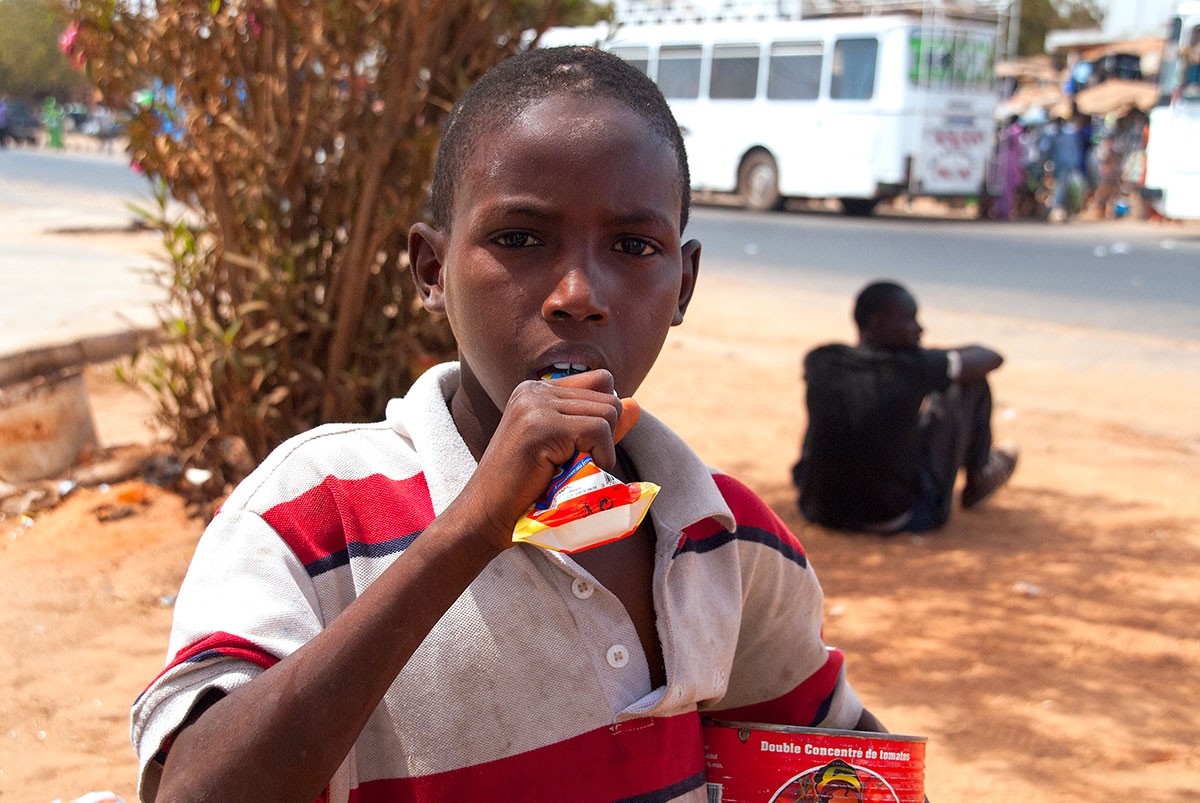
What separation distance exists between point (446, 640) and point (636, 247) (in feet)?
1.62

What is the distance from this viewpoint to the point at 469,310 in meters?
1.38

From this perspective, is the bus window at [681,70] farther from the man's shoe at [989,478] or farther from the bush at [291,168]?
the bush at [291,168]

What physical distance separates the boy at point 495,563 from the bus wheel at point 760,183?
17590 mm

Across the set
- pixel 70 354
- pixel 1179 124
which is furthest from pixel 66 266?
pixel 1179 124

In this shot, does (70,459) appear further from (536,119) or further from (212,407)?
(536,119)

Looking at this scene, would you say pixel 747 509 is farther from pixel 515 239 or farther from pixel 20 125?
pixel 20 125

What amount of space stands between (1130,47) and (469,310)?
2956 centimetres

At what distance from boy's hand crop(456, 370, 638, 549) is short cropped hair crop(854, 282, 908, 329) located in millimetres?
3857

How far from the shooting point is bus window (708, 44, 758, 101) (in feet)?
60.8

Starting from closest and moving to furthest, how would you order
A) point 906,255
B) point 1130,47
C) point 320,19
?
point 320,19, point 906,255, point 1130,47

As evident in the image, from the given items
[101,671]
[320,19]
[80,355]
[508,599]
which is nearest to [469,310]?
[508,599]

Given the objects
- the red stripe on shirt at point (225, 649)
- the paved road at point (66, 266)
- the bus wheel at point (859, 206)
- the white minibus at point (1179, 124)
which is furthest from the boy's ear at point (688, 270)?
the bus wheel at point (859, 206)

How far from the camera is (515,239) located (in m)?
1.36

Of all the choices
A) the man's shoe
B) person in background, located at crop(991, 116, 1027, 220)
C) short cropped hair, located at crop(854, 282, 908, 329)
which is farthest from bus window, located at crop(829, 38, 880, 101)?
short cropped hair, located at crop(854, 282, 908, 329)
